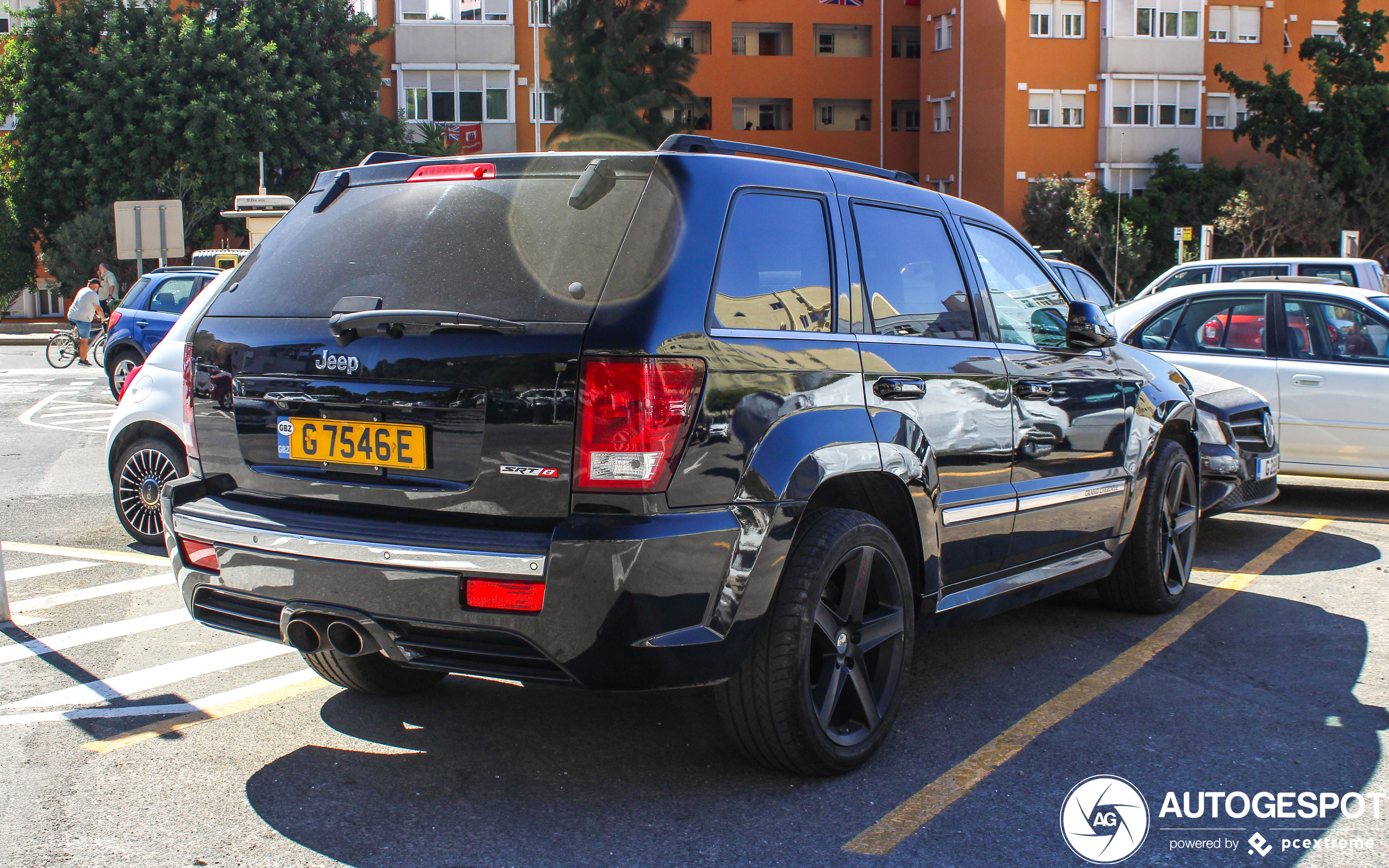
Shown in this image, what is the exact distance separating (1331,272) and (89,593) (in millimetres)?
15175

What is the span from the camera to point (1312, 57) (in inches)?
1778

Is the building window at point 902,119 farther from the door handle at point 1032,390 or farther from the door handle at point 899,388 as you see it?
the door handle at point 899,388

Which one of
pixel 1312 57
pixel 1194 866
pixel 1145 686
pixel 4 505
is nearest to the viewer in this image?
pixel 1194 866

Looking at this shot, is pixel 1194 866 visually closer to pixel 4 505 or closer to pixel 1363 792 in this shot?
pixel 1363 792

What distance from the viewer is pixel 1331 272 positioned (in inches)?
637

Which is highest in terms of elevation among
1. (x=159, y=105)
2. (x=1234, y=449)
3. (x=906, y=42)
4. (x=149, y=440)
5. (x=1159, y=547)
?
(x=906, y=42)

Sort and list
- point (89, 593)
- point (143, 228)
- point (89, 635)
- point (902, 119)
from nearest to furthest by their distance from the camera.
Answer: point (89, 635) < point (89, 593) < point (143, 228) < point (902, 119)

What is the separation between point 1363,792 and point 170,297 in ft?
57.2

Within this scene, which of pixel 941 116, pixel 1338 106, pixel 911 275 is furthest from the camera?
pixel 941 116

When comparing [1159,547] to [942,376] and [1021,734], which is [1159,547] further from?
[942,376]

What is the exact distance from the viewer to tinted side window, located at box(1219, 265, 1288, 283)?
16484mm

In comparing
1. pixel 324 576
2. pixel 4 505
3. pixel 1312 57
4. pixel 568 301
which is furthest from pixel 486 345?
A: pixel 1312 57

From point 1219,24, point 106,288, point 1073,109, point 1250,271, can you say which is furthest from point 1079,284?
point 1219,24

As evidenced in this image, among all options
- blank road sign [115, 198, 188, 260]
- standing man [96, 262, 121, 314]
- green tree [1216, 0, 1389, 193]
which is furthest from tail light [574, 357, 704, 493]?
green tree [1216, 0, 1389, 193]
